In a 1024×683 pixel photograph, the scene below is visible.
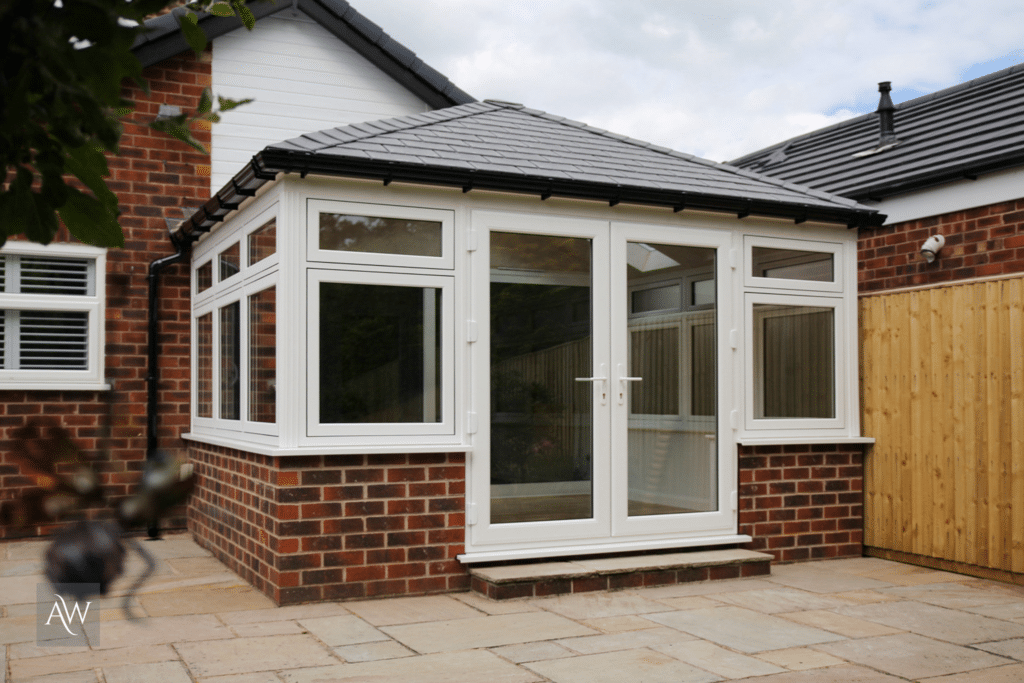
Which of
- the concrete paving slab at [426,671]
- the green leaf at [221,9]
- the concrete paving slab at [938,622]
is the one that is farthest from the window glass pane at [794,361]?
the green leaf at [221,9]

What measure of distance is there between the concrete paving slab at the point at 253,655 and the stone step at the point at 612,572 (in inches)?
49.5

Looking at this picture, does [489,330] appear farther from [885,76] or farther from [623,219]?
[885,76]

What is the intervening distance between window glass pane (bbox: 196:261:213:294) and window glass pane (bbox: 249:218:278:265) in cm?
125

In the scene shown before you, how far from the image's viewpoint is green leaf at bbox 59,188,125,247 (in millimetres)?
1055

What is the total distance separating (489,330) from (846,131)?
602 centimetres

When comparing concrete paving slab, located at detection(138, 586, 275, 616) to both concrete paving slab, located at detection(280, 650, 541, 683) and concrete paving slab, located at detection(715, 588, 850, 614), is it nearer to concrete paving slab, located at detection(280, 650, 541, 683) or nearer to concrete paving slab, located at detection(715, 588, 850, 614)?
concrete paving slab, located at detection(280, 650, 541, 683)

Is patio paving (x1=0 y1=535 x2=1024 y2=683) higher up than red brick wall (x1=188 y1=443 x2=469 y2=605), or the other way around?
red brick wall (x1=188 y1=443 x2=469 y2=605)

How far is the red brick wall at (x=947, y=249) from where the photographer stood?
6121 millimetres

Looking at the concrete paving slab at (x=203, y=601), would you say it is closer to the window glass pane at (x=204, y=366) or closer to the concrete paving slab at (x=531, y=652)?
the concrete paving slab at (x=531, y=652)

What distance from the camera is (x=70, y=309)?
7387mm

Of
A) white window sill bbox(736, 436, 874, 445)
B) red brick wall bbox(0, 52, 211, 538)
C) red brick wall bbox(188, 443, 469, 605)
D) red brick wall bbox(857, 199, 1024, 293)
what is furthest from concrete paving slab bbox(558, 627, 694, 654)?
red brick wall bbox(0, 52, 211, 538)

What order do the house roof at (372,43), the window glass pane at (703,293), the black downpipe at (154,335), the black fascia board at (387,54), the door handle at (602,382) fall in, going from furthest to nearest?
the black fascia board at (387,54) < the house roof at (372,43) < the black downpipe at (154,335) < the window glass pane at (703,293) < the door handle at (602,382)

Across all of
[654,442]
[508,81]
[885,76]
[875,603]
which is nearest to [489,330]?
[654,442]

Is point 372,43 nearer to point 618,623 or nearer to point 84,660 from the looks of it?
point 618,623
